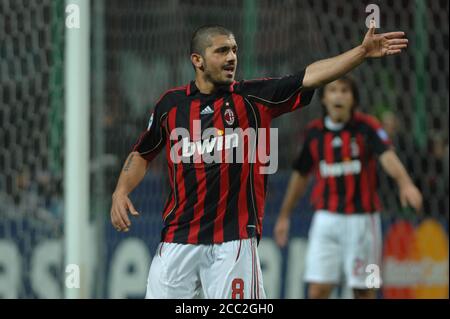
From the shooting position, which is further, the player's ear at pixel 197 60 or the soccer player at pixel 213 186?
the player's ear at pixel 197 60

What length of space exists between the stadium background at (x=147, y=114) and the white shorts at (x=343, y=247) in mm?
839

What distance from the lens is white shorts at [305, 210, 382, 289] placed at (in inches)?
308

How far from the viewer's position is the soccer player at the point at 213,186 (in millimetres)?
5094

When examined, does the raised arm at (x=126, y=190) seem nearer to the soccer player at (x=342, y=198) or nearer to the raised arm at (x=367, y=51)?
the raised arm at (x=367, y=51)

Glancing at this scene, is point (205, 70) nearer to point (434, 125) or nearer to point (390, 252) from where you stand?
point (390, 252)

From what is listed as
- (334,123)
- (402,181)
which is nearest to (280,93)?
(402,181)

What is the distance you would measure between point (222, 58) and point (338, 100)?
2765 millimetres

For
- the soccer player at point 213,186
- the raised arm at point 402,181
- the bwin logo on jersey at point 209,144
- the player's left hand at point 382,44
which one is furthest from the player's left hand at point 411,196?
the player's left hand at point 382,44

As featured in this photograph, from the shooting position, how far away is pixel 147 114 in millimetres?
9258

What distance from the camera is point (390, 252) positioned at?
344 inches

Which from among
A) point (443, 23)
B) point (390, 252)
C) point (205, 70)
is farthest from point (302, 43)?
point (205, 70)

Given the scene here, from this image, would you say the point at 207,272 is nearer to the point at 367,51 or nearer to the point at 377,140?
the point at 367,51

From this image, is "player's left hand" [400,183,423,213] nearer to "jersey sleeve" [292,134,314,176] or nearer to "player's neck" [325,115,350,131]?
"player's neck" [325,115,350,131]

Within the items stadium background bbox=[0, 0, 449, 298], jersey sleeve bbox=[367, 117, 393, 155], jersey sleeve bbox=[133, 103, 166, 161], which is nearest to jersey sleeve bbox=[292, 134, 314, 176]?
jersey sleeve bbox=[367, 117, 393, 155]
